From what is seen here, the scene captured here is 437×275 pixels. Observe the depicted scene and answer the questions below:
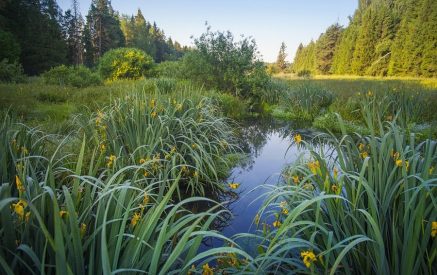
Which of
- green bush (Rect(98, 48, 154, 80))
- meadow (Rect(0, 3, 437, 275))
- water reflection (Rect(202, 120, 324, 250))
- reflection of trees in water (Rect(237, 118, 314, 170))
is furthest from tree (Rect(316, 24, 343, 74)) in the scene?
water reflection (Rect(202, 120, 324, 250))

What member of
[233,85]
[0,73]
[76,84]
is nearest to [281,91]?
[233,85]

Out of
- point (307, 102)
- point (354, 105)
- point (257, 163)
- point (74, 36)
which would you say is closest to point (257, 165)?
point (257, 163)

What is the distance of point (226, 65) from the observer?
1121 centimetres

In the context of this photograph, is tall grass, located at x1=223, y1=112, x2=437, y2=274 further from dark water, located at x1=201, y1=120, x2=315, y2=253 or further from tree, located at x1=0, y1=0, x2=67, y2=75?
tree, located at x1=0, y1=0, x2=67, y2=75

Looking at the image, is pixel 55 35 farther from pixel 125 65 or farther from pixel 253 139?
pixel 253 139

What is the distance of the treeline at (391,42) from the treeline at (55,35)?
31765 mm

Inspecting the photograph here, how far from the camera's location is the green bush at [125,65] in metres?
17.8

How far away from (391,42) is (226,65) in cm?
2715

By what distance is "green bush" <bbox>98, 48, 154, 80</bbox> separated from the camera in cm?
1780

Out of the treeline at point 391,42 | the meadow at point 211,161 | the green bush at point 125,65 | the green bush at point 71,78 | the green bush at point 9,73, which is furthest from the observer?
the treeline at point 391,42

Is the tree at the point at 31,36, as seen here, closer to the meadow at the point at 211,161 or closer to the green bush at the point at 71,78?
the meadow at the point at 211,161

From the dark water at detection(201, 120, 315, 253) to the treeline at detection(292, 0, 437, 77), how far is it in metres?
22.2

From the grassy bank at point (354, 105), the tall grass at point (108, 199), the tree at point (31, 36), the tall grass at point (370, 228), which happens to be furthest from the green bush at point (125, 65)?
the tall grass at point (370, 228)

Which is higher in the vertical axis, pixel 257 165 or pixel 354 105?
pixel 354 105
